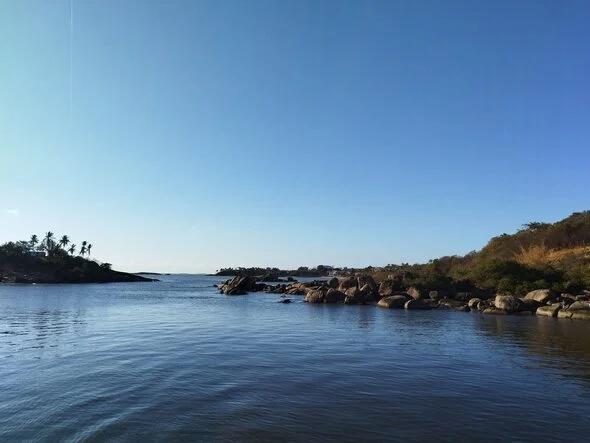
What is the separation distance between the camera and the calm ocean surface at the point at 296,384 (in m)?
11.6

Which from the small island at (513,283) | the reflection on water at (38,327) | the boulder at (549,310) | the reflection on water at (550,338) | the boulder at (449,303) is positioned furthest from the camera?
the boulder at (449,303)

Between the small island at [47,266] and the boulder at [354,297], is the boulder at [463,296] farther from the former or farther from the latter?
the small island at [47,266]

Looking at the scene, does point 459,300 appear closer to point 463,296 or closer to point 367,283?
point 463,296

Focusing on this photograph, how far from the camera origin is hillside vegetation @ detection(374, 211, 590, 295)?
4925 cm

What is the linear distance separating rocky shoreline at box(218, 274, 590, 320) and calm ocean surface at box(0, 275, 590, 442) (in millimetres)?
7611

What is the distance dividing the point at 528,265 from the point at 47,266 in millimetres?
144951

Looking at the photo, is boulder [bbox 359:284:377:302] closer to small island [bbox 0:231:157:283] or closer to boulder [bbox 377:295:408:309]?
boulder [bbox 377:295:408:309]

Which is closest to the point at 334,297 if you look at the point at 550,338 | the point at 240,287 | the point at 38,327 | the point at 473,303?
the point at 473,303

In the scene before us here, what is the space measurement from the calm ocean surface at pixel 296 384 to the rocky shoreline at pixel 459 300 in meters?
7.61

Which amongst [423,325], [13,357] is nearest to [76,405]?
[13,357]

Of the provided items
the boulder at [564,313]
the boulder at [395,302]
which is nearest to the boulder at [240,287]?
the boulder at [395,302]

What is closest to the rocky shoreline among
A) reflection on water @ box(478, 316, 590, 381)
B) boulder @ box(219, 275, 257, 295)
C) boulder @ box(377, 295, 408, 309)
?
boulder @ box(377, 295, 408, 309)

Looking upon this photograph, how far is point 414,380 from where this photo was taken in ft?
55.7

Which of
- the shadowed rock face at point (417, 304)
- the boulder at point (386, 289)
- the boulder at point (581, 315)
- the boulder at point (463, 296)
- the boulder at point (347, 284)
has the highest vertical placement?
the boulder at point (347, 284)
